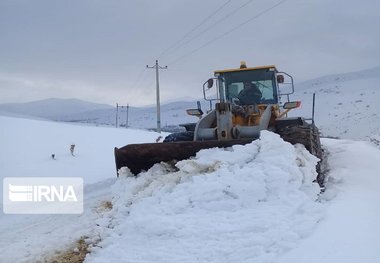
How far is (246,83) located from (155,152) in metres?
3.40

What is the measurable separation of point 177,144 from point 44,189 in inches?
163

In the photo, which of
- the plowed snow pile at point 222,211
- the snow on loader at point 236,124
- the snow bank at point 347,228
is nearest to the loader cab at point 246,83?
the snow on loader at point 236,124

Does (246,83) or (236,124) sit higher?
(246,83)

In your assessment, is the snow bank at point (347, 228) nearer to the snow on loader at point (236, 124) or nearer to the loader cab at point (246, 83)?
the snow on loader at point (236, 124)

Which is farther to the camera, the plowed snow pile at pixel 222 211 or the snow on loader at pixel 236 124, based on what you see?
the snow on loader at pixel 236 124

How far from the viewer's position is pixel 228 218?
15.2ft

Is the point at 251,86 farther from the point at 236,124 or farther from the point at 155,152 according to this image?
the point at 155,152

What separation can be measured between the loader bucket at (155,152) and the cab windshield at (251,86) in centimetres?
294

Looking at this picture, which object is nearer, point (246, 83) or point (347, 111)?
point (246, 83)

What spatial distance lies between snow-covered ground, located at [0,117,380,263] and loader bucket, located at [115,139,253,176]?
0.21m

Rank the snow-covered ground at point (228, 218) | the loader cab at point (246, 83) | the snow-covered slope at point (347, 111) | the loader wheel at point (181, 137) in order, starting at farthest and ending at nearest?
the snow-covered slope at point (347, 111), the loader cab at point (246, 83), the loader wheel at point (181, 137), the snow-covered ground at point (228, 218)

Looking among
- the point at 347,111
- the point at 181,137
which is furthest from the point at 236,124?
the point at 347,111

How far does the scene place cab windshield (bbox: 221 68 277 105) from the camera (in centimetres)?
945

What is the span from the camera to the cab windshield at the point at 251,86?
31.0 feet
